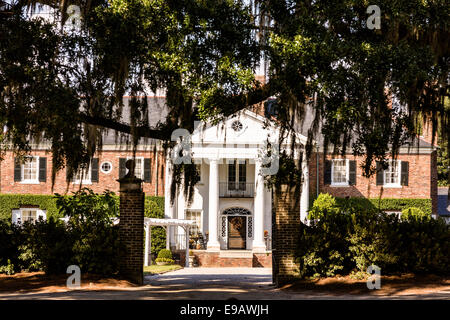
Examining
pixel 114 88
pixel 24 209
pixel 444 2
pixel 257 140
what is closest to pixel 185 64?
pixel 114 88

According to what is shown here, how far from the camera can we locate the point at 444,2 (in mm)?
13305

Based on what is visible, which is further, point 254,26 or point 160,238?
point 160,238

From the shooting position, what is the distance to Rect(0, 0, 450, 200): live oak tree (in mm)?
12766

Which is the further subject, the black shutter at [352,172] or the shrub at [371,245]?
the black shutter at [352,172]

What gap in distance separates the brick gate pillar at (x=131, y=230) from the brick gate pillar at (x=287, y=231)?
132 inches

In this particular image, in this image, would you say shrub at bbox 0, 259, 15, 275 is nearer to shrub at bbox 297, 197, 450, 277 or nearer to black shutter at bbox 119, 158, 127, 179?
shrub at bbox 297, 197, 450, 277

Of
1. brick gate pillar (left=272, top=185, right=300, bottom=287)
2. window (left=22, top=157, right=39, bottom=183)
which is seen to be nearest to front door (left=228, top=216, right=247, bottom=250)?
window (left=22, top=157, right=39, bottom=183)

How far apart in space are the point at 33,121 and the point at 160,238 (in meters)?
21.3

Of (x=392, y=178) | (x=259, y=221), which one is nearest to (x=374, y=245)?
(x=259, y=221)

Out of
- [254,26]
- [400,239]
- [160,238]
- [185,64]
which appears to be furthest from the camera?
[160,238]

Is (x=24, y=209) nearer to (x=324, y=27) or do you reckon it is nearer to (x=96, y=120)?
(x=96, y=120)

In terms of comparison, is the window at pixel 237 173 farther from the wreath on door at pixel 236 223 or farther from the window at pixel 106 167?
the window at pixel 106 167

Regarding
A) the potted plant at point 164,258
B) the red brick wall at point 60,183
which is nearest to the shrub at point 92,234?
the potted plant at point 164,258

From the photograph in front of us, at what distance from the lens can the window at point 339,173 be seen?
35844 mm
